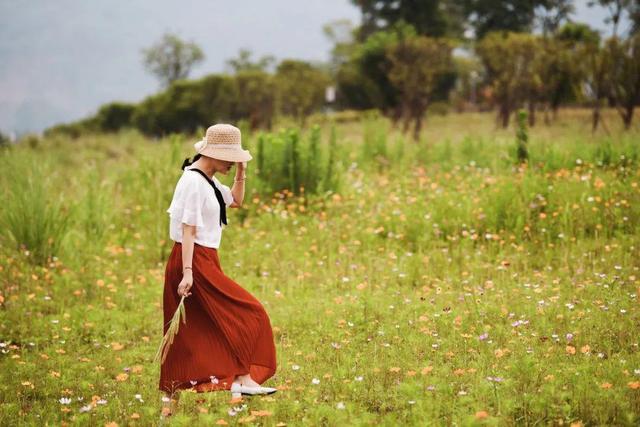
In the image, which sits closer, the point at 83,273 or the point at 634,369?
the point at 634,369

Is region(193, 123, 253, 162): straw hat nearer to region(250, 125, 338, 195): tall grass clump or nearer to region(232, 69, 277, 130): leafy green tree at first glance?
region(250, 125, 338, 195): tall grass clump

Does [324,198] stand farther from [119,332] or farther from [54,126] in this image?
[54,126]

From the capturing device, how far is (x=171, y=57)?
190 feet

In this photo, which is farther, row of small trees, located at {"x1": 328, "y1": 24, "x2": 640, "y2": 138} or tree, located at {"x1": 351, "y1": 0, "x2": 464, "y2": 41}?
tree, located at {"x1": 351, "y1": 0, "x2": 464, "y2": 41}

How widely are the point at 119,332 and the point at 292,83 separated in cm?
2757

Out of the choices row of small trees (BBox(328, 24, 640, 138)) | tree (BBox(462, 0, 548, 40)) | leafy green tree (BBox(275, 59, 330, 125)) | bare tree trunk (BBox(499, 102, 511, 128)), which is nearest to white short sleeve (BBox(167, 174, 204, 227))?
row of small trees (BBox(328, 24, 640, 138))

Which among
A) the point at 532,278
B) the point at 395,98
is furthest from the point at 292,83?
the point at 532,278

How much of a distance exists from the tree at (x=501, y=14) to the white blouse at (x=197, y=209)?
4221cm

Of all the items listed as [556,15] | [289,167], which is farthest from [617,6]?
[289,167]

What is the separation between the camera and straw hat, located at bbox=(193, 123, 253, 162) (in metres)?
3.90

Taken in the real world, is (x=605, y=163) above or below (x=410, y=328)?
above

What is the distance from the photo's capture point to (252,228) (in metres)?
8.82

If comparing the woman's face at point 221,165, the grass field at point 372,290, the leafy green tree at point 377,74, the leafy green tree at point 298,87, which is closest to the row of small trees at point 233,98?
the leafy green tree at point 298,87

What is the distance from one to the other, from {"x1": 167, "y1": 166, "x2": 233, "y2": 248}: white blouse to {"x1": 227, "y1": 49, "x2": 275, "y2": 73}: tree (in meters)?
49.4
